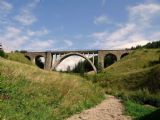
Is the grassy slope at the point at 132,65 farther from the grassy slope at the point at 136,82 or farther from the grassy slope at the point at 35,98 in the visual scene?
the grassy slope at the point at 35,98

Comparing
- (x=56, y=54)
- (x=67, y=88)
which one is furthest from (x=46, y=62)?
(x=67, y=88)

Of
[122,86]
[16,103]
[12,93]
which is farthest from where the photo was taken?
[122,86]

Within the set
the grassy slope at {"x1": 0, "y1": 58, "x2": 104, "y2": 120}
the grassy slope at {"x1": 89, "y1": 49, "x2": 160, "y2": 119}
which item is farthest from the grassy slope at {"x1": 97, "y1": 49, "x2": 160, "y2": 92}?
the grassy slope at {"x1": 0, "y1": 58, "x2": 104, "y2": 120}

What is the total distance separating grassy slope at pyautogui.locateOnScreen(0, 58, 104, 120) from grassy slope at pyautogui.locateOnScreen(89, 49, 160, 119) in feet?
10.6

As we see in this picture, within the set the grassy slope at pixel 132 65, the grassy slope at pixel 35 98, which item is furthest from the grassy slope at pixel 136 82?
the grassy slope at pixel 35 98

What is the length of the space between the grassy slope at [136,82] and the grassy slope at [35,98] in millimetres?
3234

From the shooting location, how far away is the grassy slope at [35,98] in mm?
12242

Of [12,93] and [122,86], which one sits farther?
[122,86]

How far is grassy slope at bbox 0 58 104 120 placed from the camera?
482 inches

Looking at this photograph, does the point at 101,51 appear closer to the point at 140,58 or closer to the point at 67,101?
the point at 140,58

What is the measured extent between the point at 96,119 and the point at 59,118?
75.6 inches

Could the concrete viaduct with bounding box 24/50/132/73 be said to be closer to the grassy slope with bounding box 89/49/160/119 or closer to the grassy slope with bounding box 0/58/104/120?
the grassy slope with bounding box 89/49/160/119

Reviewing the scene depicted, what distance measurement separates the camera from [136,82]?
170 ft

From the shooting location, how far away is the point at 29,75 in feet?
59.7
